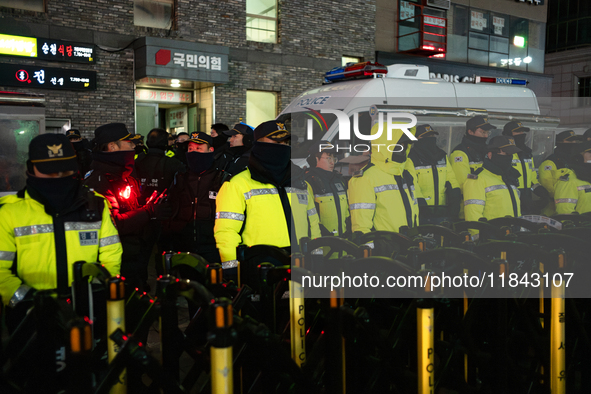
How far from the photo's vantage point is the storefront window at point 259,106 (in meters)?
16.5

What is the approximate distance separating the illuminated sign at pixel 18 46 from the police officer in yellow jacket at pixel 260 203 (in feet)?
36.0

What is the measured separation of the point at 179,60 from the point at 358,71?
637cm

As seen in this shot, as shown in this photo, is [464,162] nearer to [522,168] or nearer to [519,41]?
[522,168]

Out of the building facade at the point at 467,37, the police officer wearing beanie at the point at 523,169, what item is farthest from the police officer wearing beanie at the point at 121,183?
the building facade at the point at 467,37

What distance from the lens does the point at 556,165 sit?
6.95 metres

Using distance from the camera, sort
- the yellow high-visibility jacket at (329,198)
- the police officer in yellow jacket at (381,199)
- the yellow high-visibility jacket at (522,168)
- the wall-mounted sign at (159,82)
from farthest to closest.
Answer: the wall-mounted sign at (159,82), the yellow high-visibility jacket at (522,168), the yellow high-visibility jacket at (329,198), the police officer in yellow jacket at (381,199)

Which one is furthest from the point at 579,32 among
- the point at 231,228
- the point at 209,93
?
the point at 231,228

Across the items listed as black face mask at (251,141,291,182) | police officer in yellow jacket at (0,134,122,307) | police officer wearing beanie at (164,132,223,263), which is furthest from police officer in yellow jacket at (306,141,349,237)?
police officer in yellow jacket at (0,134,122,307)

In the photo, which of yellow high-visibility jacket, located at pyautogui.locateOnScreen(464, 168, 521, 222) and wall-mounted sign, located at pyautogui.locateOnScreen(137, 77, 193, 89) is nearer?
yellow high-visibility jacket, located at pyautogui.locateOnScreen(464, 168, 521, 222)

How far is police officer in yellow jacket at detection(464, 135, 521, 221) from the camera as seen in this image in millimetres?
5238

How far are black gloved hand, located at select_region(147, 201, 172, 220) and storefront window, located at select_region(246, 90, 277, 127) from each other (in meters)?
11.1

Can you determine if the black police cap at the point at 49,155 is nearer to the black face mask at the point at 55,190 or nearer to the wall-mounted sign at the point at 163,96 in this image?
the black face mask at the point at 55,190

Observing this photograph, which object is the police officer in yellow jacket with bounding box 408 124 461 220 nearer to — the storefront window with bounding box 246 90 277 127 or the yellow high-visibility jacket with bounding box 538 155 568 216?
the yellow high-visibility jacket with bounding box 538 155 568 216

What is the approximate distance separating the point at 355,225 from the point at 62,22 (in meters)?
11.5
